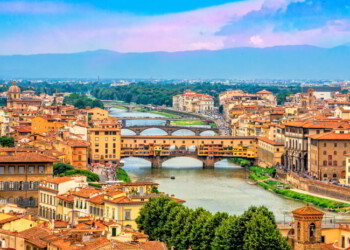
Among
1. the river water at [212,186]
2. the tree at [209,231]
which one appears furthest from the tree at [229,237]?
the river water at [212,186]

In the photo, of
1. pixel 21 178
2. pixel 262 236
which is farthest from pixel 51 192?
pixel 262 236

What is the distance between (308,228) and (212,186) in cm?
2861

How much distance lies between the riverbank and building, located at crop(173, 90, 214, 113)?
70313 mm

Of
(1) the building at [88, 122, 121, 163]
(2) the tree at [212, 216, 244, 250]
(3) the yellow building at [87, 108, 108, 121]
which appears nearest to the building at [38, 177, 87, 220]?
(2) the tree at [212, 216, 244, 250]

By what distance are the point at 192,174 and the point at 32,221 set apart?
32.7 m

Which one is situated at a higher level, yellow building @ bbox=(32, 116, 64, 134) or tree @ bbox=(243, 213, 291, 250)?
yellow building @ bbox=(32, 116, 64, 134)

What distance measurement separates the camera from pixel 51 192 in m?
32.4

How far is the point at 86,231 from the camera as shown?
914 inches

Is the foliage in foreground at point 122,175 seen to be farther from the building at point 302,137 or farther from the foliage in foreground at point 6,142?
the building at point 302,137

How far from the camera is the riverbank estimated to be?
44.1 meters

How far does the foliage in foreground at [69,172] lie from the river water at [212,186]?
4062mm

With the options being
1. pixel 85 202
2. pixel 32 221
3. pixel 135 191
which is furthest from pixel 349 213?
pixel 32 221

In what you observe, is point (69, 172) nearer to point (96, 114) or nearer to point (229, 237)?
point (229, 237)

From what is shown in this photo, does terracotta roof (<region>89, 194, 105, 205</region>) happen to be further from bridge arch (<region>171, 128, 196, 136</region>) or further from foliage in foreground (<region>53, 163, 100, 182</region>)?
bridge arch (<region>171, 128, 196, 136</region>)
